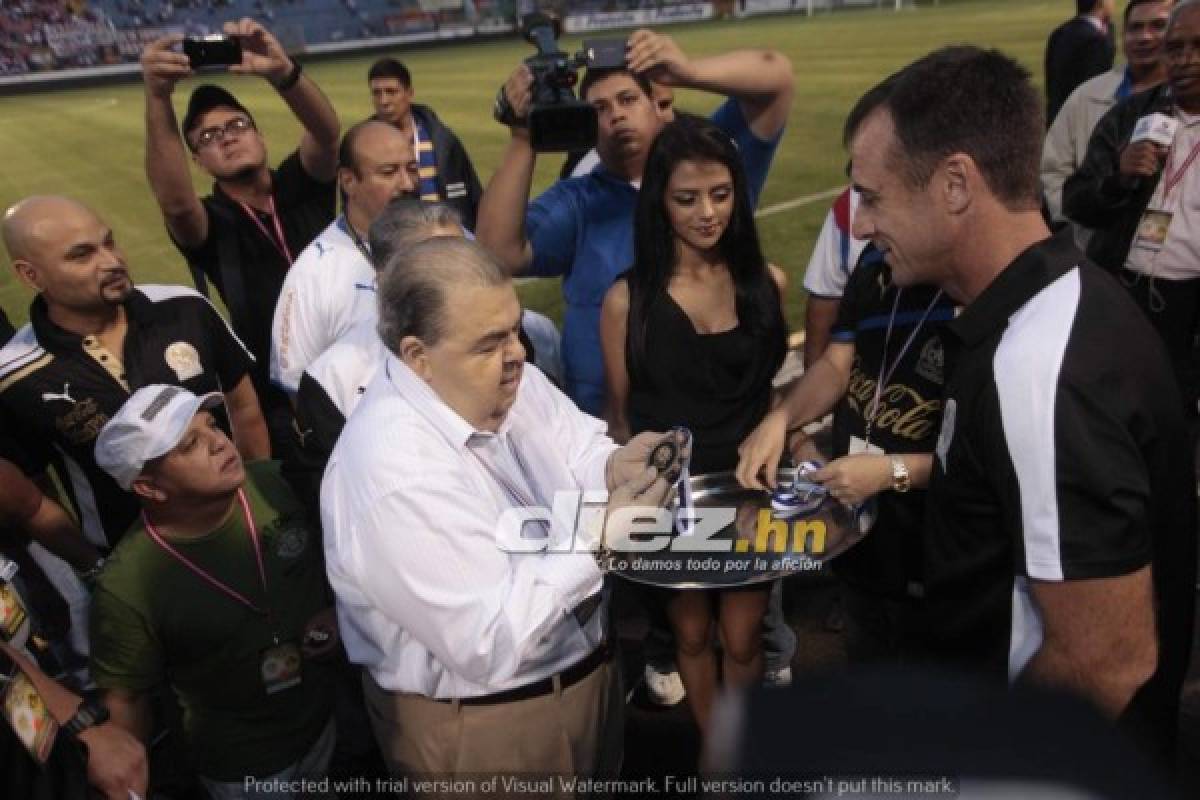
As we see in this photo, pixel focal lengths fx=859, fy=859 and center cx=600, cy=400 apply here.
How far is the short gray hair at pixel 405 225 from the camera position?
8.65 feet

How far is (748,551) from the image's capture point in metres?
2.21

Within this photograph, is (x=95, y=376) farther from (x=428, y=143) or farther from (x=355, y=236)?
(x=428, y=143)

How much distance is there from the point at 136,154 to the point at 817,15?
3009cm

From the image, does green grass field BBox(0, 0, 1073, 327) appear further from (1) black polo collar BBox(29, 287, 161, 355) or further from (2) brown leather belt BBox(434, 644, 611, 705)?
(2) brown leather belt BBox(434, 644, 611, 705)

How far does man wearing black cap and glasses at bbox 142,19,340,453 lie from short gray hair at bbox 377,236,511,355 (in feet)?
6.56

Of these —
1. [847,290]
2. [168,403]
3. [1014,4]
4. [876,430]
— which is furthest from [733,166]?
[1014,4]

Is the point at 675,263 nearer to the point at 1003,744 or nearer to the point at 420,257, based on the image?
the point at 420,257

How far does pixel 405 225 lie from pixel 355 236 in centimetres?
73

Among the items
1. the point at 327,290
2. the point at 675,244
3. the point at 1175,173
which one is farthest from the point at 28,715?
the point at 1175,173

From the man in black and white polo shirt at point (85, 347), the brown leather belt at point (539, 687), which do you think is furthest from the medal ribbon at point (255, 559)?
the man in black and white polo shirt at point (85, 347)

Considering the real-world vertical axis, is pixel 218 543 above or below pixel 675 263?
below

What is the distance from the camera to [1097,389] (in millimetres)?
1342

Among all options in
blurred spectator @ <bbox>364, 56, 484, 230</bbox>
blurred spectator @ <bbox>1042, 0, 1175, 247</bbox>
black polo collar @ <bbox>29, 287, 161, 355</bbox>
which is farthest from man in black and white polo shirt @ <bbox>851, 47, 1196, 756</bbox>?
blurred spectator @ <bbox>364, 56, 484, 230</bbox>

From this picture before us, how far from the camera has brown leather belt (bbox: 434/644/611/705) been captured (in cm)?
190
